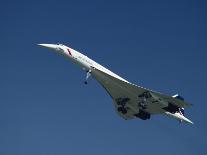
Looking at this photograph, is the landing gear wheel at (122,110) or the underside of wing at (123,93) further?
the landing gear wheel at (122,110)

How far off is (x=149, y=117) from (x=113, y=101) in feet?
17.1

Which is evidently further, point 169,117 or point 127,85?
point 169,117

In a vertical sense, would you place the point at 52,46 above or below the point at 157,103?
above

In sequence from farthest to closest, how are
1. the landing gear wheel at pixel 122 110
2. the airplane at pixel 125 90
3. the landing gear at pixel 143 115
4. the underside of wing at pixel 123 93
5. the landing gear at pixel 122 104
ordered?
the landing gear wheel at pixel 122 110
the landing gear at pixel 143 115
the landing gear at pixel 122 104
the underside of wing at pixel 123 93
the airplane at pixel 125 90

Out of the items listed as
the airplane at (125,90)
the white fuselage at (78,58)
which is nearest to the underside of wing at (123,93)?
the airplane at (125,90)

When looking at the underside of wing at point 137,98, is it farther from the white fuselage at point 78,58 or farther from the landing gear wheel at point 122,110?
the white fuselage at point 78,58

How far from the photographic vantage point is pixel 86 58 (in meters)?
68.9

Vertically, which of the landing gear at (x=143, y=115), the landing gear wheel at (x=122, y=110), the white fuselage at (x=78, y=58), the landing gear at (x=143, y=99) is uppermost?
the white fuselage at (x=78, y=58)

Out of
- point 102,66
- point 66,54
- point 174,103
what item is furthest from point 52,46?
point 174,103

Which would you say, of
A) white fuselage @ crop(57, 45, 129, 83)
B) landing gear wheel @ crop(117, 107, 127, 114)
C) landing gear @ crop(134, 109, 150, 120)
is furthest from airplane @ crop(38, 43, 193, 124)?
landing gear wheel @ crop(117, 107, 127, 114)

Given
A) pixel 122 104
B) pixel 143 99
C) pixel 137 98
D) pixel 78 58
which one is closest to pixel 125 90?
pixel 137 98

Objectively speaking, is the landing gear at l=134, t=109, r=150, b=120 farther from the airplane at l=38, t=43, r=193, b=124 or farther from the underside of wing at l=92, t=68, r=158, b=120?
the airplane at l=38, t=43, r=193, b=124

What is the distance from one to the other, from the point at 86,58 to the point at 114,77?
13.7 ft

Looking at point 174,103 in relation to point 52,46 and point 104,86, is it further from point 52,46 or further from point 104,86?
point 52,46
